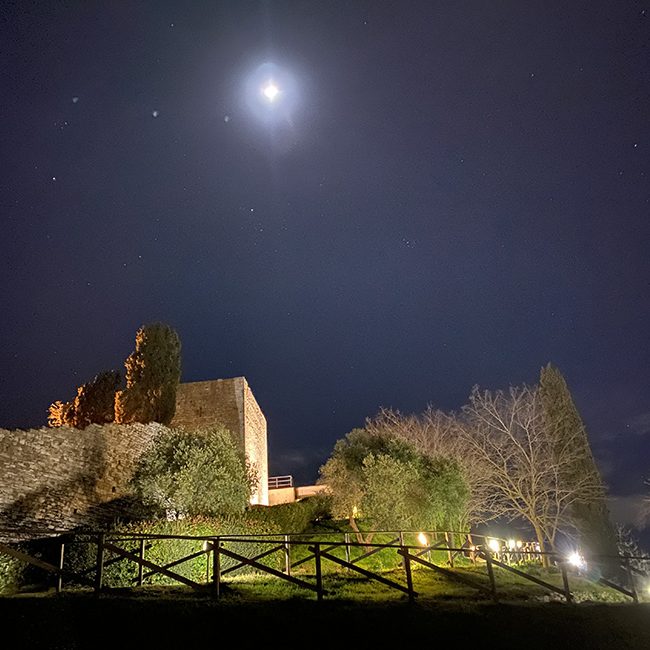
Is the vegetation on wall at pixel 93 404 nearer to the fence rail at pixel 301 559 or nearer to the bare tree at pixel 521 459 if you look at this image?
the fence rail at pixel 301 559

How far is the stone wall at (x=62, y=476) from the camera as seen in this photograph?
13.5m

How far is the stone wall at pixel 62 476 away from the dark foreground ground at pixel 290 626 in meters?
6.03

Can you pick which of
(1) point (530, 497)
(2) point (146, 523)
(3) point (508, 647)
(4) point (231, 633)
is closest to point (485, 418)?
(1) point (530, 497)

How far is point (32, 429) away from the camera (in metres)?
14.8

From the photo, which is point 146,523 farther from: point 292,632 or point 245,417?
point 245,417

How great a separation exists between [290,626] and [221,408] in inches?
834

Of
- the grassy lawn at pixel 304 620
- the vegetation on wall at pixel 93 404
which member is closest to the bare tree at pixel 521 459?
the grassy lawn at pixel 304 620

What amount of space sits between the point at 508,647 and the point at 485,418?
2123 centimetres

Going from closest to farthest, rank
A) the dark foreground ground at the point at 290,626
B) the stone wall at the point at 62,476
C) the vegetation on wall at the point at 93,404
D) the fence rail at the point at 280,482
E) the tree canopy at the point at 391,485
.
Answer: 1. the dark foreground ground at the point at 290,626
2. the stone wall at the point at 62,476
3. the tree canopy at the point at 391,485
4. the vegetation on wall at the point at 93,404
5. the fence rail at the point at 280,482

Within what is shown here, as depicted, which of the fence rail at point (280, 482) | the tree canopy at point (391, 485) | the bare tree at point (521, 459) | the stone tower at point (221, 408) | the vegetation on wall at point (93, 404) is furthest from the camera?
the fence rail at point (280, 482)

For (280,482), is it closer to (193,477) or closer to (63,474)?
(193,477)

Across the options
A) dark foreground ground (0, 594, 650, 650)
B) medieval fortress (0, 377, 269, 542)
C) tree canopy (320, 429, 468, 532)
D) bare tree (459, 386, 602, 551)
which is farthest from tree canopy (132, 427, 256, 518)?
bare tree (459, 386, 602, 551)

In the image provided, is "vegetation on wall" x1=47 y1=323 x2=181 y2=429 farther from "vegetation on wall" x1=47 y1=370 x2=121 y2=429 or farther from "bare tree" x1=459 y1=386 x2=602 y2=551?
"bare tree" x1=459 y1=386 x2=602 y2=551

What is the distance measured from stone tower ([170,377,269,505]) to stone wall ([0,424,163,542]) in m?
9.14
